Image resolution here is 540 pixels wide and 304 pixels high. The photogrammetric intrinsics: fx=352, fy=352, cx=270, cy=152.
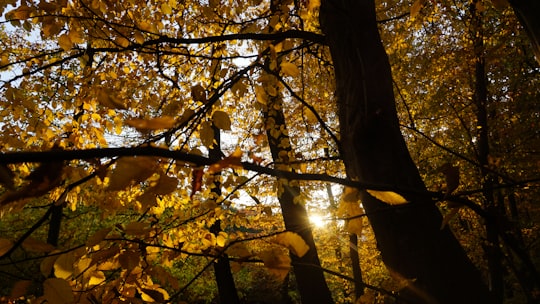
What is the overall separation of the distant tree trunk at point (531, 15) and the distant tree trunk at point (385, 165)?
62 cm

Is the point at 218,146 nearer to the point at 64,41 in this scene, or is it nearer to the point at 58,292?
the point at 64,41

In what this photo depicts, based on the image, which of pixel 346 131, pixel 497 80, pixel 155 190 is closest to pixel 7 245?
pixel 155 190

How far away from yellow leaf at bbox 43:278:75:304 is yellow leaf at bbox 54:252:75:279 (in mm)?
73

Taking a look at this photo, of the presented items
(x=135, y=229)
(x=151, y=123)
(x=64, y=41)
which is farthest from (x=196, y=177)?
(x=64, y=41)

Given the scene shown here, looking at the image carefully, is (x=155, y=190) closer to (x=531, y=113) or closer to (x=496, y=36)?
(x=496, y=36)

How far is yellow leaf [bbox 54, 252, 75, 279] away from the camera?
999 millimetres

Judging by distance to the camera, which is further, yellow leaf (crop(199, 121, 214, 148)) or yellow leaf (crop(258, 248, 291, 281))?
yellow leaf (crop(199, 121, 214, 148))

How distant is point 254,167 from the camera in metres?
0.68

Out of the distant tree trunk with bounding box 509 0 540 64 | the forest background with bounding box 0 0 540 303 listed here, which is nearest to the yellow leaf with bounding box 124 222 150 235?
the forest background with bounding box 0 0 540 303

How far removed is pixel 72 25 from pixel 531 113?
431 inches

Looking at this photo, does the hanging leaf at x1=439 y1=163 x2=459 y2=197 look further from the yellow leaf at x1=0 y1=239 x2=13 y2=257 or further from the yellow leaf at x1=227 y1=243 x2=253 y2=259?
the yellow leaf at x1=0 y1=239 x2=13 y2=257

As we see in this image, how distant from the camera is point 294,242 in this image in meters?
0.98

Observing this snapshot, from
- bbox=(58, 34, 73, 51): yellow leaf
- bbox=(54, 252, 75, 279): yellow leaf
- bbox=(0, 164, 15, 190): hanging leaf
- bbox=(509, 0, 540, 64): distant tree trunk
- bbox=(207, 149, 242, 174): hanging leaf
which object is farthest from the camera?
bbox=(58, 34, 73, 51): yellow leaf

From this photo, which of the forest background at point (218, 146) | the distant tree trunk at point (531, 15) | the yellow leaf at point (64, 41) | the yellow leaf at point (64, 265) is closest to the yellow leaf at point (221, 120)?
the forest background at point (218, 146)
